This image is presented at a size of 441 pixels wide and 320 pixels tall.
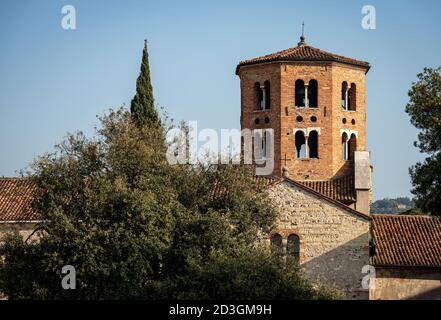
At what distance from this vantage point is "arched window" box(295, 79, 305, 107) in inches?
1710

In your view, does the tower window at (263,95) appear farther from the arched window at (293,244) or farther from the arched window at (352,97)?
the arched window at (293,244)

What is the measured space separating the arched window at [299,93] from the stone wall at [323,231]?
27.2 ft

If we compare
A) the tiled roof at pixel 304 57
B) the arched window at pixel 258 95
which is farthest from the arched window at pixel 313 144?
→ the tiled roof at pixel 304 57

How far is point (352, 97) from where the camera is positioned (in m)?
44.3

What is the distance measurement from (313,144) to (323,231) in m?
8.31

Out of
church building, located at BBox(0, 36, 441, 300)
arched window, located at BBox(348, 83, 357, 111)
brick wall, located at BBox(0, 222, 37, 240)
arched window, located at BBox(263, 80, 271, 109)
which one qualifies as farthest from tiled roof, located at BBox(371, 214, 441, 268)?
brick wall, located at BBox(0, 222, 37, 240)

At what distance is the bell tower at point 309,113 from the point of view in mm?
42812

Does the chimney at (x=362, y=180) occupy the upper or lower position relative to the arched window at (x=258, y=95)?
lower

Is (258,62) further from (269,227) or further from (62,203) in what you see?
(62,203)

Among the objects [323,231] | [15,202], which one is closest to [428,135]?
[323,231]

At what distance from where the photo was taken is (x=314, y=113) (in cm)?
4303

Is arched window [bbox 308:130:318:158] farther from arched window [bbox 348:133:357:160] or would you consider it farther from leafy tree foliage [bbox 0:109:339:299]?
leafy tree foliage [bbox 0:109:339:299]

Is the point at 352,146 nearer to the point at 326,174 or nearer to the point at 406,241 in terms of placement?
the point at 326,174

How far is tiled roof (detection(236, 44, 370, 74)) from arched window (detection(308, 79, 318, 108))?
115cm
